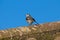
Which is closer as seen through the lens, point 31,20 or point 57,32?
point 57,32

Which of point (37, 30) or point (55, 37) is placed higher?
point (37, 30)

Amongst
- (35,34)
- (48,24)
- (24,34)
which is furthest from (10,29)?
(48,24)

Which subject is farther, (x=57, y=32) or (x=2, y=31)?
(x=2, y=31)

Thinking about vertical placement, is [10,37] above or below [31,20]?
below

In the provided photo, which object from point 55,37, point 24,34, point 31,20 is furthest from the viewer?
point 31,20

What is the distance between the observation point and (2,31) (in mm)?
3002

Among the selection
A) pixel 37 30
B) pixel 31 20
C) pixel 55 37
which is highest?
pixel 31 20

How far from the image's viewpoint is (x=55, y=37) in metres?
2.72

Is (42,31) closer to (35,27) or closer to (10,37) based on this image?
(35,27)

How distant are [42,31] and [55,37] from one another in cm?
26

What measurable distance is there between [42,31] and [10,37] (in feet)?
1.96

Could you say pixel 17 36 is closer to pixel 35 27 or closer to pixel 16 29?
pixel 16 29

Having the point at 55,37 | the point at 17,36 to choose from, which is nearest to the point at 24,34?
the point at 17,36

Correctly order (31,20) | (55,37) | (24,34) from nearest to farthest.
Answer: (55,37)
(24,34)
(31,20)
